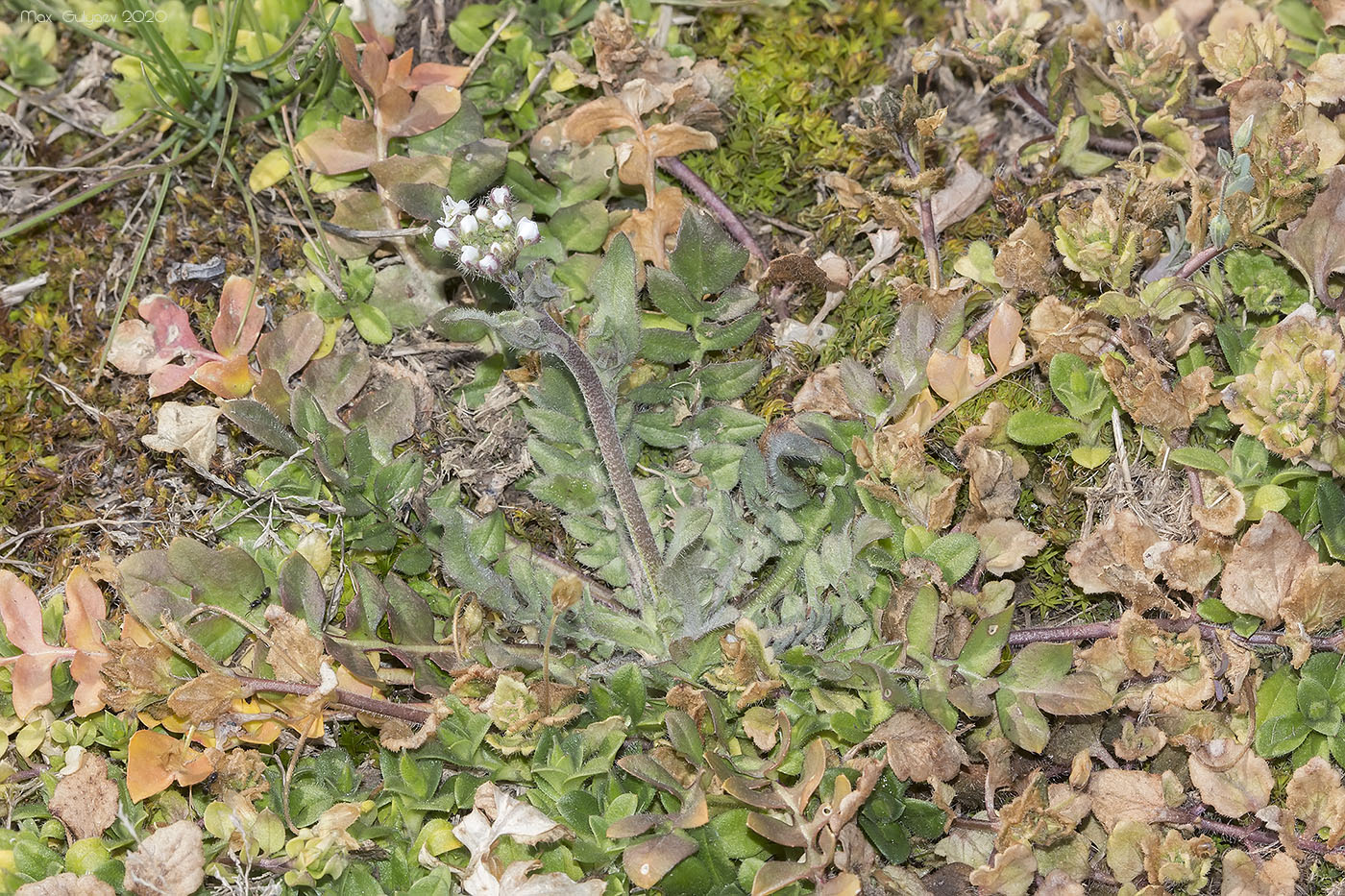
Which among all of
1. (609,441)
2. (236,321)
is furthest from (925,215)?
(236,321)

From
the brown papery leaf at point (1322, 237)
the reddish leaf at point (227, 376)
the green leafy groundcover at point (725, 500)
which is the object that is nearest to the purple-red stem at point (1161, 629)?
the green leafy groundcover at point (725, 500)

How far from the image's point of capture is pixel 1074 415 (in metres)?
3.11

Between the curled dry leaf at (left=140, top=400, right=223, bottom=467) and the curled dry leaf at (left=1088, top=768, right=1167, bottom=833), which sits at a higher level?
the curled dry leaf at (left=140, top=400, right=223, bottom=467)

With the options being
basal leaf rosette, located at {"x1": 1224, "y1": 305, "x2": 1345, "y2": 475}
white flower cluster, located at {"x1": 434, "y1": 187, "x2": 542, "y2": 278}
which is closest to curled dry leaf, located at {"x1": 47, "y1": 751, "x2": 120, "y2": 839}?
white flower cluster, located at {"x1": 434, "y1": 187, "x2": 542, "y2": 278}

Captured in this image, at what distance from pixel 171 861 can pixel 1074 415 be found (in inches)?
98.8

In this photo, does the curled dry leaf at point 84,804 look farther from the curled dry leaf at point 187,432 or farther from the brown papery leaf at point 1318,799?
the brown papery leaf at point 1318,799

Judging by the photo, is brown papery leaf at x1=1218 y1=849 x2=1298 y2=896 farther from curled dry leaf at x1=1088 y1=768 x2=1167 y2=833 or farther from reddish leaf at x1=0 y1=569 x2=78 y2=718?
reddish leaf at x1=0 y1=569 x2=78 y2=718

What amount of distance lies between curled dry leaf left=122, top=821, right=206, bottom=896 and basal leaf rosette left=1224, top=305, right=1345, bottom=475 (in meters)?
2.71

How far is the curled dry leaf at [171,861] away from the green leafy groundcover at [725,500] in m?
0.01

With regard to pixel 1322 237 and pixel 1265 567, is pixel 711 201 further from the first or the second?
pixel 1265 567

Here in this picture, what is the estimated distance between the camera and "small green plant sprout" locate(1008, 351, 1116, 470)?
10.1ft

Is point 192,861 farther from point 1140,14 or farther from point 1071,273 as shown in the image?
point 1140,14

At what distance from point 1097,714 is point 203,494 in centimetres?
257

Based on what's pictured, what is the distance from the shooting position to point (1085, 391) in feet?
10.2
